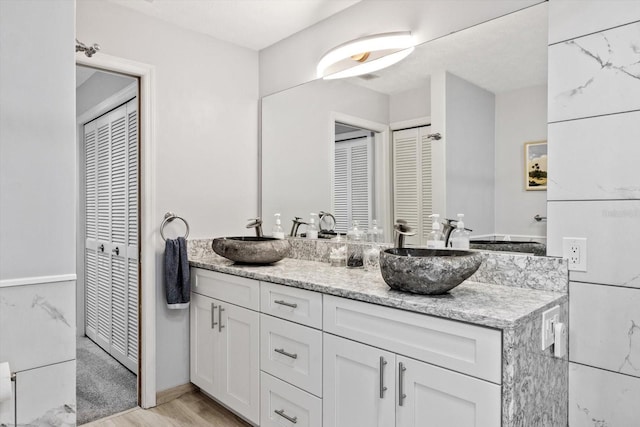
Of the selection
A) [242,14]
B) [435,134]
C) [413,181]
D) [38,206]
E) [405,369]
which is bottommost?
[405,369]

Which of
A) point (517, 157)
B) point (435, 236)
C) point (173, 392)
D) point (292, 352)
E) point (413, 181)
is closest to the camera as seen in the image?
point (517, 157)

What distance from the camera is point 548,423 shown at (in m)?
1.48

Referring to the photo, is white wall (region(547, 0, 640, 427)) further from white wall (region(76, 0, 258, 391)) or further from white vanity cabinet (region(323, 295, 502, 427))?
white wall (region(76, 0, 258, 391))

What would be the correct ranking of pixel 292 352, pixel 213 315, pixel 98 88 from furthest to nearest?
pixel 98 88 → pixel 213 315 → pixel 292 352

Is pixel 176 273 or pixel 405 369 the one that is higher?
pixel 176 273

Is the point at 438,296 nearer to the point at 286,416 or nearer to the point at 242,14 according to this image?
the point at 286,416

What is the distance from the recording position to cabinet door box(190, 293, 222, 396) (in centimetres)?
247

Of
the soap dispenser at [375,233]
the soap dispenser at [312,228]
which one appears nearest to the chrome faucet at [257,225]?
the soap dispenser at [312,228]

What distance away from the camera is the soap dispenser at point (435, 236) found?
2.06 m

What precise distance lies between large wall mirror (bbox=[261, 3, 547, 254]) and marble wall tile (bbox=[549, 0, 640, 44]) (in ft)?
0.17

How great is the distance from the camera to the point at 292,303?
1.96 m

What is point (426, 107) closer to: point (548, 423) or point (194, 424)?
point (548, 423)

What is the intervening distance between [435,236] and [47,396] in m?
1.72

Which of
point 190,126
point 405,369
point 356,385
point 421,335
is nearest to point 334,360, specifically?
point 356,385
